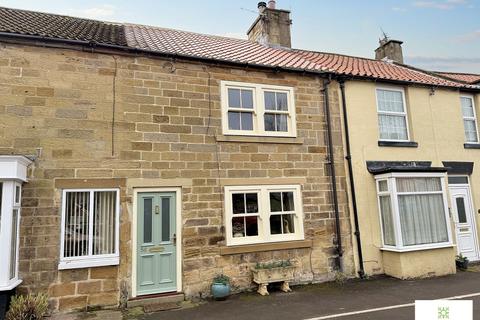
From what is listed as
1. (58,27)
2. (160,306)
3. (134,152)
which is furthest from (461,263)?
(58,27)

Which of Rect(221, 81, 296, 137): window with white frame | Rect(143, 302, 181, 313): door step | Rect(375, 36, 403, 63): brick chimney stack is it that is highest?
Rect(375, 36, 403, 63): brick chimney stack

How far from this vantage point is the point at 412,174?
9.75 meters

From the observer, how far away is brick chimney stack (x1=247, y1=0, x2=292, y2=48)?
522 inches

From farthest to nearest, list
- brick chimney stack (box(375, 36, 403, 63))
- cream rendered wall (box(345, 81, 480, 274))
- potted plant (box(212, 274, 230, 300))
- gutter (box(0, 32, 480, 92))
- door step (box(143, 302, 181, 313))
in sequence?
brick chimney stack (box(375, 36, 403, 63))
cream rendered wall (box(345, 81, 480, 274))
potted plant (box(212, 274, 230, 300))
gutter (box(0, 32, 480, 92))
door step (box(143, 302, 181, 313))

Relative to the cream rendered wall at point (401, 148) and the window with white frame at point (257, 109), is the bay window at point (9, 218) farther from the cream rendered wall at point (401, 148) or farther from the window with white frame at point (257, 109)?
the cream rendered wall at point (401, 148)

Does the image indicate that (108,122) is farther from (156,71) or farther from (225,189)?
(225,189)

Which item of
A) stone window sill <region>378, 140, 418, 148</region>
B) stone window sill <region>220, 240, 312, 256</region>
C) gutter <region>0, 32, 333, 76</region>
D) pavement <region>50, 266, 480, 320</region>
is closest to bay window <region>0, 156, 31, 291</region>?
pavement <region>50, 266, 480, 320</region>

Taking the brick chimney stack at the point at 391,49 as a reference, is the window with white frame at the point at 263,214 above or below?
below

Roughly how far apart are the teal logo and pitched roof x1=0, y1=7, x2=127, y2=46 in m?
8.15

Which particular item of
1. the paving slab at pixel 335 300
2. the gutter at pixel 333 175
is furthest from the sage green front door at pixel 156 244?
the gutter at pixel 333 175

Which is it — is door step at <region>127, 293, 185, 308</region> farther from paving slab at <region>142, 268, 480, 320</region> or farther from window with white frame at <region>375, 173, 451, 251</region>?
window with white frame at <region>375, 173, 451, 251</region>

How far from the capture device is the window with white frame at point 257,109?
8.99 metres

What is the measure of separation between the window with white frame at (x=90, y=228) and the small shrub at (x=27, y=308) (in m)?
0.79

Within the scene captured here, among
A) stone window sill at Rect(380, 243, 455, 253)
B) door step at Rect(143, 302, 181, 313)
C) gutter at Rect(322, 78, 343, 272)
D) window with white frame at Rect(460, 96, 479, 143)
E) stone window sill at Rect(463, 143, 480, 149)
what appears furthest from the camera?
window with white frame at Rect(460, 96, 479, 143)
